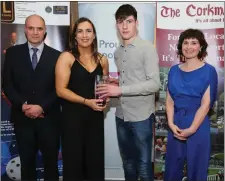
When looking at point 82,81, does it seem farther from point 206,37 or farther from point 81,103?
point 206,37

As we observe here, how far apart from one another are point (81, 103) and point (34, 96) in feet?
1.59

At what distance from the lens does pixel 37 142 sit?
288cm

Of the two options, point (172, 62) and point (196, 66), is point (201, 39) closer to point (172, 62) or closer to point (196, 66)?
point (196, 66)

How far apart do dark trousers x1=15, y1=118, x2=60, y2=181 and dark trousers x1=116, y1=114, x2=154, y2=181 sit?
2.00 feet

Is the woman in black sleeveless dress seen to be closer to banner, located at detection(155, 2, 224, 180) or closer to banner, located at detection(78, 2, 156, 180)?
banner, located at detection(78, 2, 156, 180)

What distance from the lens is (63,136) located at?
8.91ft

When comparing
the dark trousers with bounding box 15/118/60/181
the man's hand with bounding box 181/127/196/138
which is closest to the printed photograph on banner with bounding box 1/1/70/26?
the dark trousers with bounding box 15/118/60/181

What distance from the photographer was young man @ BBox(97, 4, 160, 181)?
258 cm

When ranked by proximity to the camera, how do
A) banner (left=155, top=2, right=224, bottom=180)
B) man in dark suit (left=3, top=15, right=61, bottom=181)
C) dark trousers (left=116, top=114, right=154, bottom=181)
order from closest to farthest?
dark trousers (left=116, top=114, right=154, bottom=181), man in dark suit (left=3, top=15, right=61, bottom=181), banner (left=155, top=2, right=224, bottom=180)

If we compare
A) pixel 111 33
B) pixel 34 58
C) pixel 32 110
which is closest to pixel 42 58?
pixel 34 58

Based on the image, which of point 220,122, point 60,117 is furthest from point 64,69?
point 220,122

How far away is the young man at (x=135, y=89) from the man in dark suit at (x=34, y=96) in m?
0.56

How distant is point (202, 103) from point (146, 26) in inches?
40.1

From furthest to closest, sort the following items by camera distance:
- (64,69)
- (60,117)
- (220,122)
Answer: (220,122) → (60,117) → (64,69)
